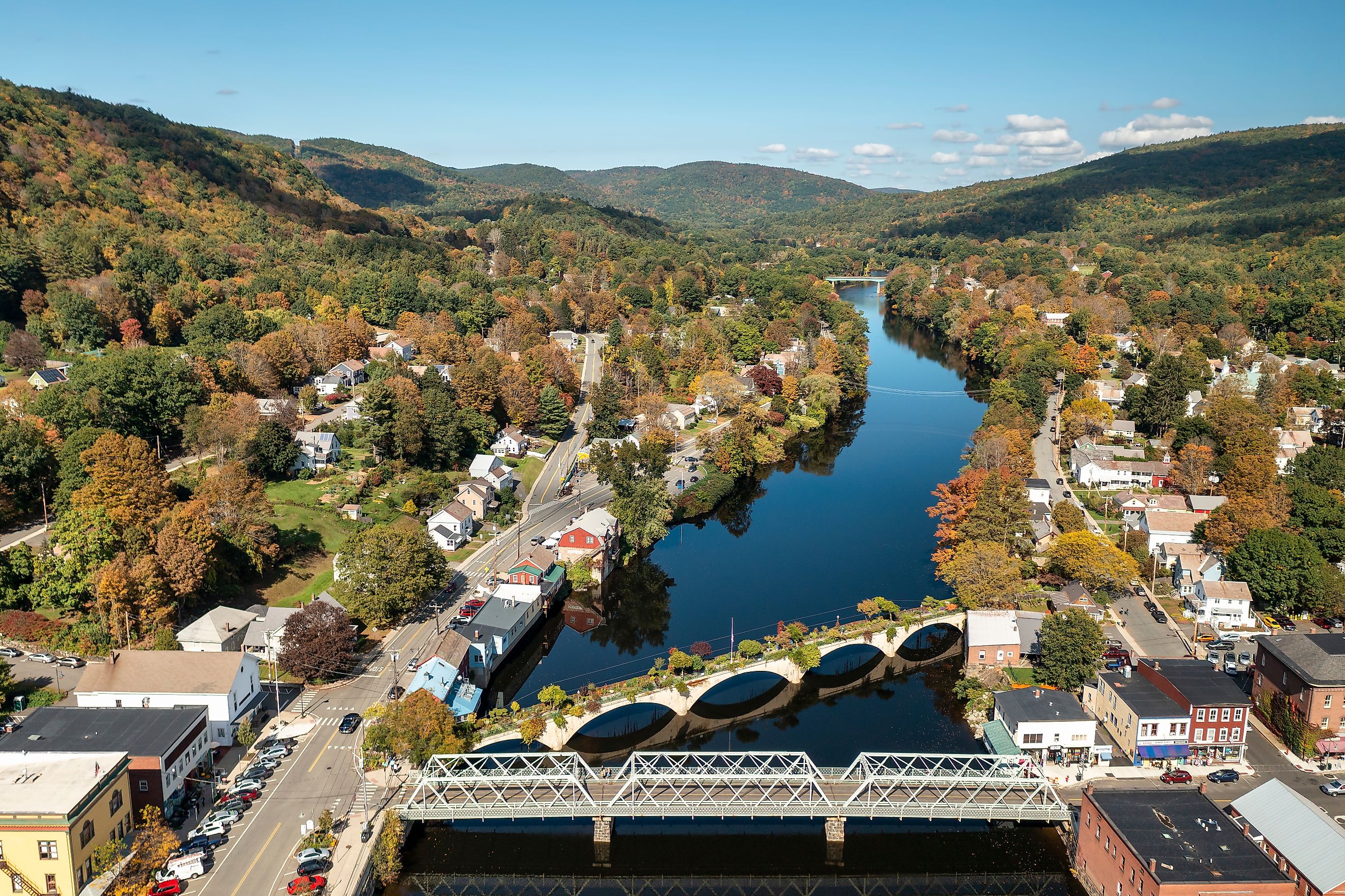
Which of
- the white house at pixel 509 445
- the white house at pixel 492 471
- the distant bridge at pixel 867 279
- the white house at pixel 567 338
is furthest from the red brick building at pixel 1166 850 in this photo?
the distant bridge at pixel 867 279

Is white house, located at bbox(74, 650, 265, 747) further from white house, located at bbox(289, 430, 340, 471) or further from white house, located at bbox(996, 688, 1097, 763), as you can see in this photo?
white house, located at bbox(996, 688, 1097, 763)

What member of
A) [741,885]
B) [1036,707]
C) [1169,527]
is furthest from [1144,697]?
[1169,527]

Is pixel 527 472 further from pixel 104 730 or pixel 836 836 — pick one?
pixel 836 836

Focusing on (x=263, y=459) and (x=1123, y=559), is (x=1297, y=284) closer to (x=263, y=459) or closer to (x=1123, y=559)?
(x=1123, y=559)

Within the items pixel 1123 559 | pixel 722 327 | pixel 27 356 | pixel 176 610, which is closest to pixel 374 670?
pixel 176 610

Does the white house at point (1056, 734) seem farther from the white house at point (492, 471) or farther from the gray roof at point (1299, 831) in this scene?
the white house at point (492, 471)
